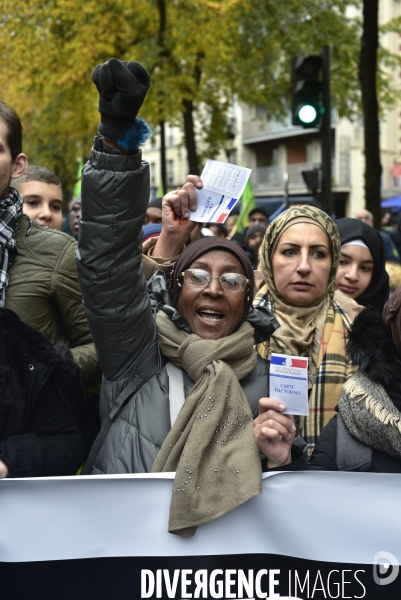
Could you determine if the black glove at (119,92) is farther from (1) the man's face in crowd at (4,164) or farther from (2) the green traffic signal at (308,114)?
(2) the green traffic signal at (308,114)

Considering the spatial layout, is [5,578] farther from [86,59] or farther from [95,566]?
[86,59]

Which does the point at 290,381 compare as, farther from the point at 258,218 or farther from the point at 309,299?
the point at 258,218

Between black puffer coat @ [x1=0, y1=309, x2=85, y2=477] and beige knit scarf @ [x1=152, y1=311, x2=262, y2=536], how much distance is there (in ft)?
1.03

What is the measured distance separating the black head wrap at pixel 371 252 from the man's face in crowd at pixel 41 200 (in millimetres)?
1615

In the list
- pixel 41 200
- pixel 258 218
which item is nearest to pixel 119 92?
pixel 41 200

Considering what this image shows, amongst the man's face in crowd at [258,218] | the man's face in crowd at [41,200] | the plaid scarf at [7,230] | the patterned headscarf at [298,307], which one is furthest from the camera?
the man's face in crowd at [258,218]

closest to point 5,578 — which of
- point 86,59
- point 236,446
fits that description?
point 236,446

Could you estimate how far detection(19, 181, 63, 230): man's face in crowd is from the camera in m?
4.35

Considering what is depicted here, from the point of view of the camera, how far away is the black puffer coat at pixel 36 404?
236 centimetres

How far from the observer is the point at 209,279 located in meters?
2.81

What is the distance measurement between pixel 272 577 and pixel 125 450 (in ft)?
1.91

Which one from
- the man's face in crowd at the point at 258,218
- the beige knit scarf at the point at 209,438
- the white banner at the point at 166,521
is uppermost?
the man's face in crowd at the point at 258,218

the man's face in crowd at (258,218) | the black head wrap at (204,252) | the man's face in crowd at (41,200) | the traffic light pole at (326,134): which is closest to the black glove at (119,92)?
the black head wrap at (204,252)

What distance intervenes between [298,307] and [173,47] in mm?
13432
